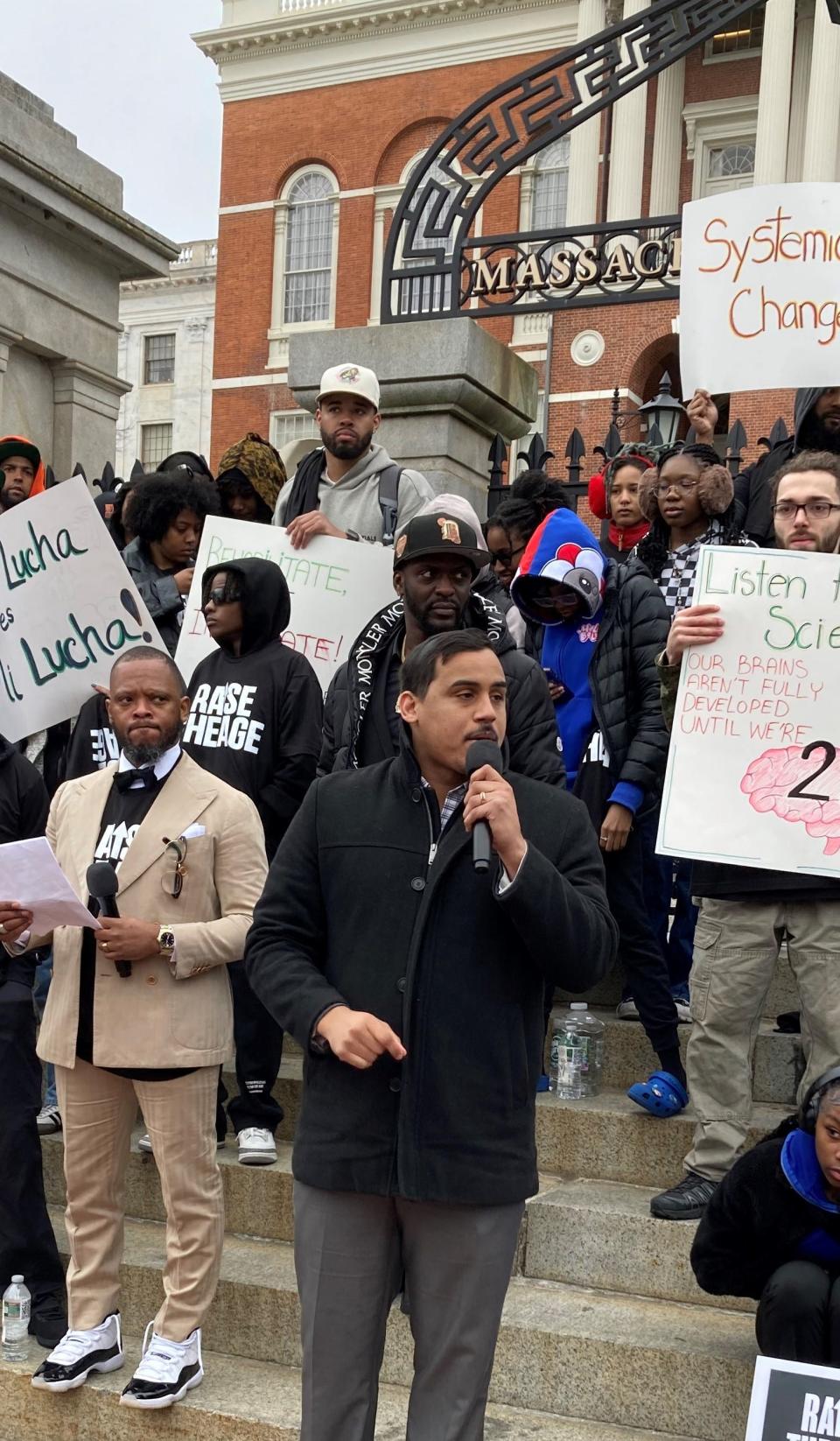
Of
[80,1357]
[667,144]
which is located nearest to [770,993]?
[80,1357]

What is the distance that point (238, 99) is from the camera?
35750mm

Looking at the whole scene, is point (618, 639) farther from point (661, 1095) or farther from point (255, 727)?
point (661, 1095)

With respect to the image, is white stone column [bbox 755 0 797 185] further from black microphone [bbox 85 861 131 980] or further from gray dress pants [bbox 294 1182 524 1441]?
gray dress pants [bbox 294 1182 524 1441]

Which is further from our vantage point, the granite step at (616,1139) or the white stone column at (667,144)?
the white stone column at (667,144)

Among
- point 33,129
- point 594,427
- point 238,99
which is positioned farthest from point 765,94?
point 33,129

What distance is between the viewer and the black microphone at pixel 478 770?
8.33 feet

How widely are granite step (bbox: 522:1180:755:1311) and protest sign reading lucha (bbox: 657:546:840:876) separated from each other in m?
1.07

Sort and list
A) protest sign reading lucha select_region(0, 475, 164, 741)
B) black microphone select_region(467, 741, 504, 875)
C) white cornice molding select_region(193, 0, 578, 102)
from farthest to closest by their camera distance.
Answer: white cornice molding select_region(193, 0, 578, 102), protest sign reading lucha select_region(0, 475, 164, 741), black microphone select_region(467, 741, 504, 875)

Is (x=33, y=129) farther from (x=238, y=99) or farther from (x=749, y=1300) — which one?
(x=238, y=99)

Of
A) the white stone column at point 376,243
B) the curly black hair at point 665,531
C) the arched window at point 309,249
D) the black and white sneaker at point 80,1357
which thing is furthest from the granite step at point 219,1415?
the arched window at point 309,249

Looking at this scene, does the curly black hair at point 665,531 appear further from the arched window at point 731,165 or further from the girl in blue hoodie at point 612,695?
the arched window at point 731,165

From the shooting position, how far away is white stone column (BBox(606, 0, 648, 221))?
3012cm

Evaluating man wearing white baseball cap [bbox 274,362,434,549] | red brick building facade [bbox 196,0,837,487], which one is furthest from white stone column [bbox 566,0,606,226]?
man wearing white baseball cap [bbox 274,362,434,549]

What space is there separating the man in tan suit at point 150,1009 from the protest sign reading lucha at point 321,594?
56.4 inches
